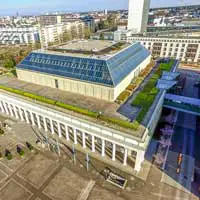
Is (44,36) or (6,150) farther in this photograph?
(44,36)

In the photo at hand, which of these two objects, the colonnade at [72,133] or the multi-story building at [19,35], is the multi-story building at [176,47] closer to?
the colonnade at [72,133]

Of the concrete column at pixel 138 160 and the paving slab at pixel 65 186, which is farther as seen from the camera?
the concrete column at pixel 138 160

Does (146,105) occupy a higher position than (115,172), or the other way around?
(146,105)

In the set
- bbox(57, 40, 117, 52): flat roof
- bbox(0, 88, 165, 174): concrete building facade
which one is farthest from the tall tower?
bbox(0, 88, 165, 174): concrete building facade

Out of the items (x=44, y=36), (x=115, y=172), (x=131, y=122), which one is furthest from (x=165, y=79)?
(x=44, y=36)

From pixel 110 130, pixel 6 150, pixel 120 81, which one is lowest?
pixel 6 150

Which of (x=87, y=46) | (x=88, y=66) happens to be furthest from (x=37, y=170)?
(x=87, y=46)

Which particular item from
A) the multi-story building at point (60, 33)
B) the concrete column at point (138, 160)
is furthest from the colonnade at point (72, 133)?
the multi-story building at point (60, 33)

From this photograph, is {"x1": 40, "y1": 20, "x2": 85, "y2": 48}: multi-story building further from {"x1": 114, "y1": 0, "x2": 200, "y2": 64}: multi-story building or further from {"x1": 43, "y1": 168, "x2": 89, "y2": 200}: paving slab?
{"x1": 43, "y1": 168, "x2": 89, "y2": 200}: paving slab

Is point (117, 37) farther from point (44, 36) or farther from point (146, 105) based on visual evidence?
point (146, 105)
